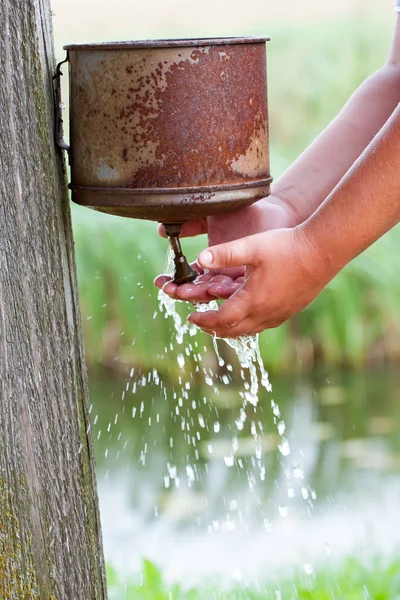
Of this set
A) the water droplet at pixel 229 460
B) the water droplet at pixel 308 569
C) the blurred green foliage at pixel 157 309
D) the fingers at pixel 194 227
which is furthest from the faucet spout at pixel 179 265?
the blurred green foliage at pixel 157 309

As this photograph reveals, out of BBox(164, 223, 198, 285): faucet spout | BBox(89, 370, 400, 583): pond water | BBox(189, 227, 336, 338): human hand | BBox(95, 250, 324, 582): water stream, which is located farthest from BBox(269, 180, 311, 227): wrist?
BBox(89, 370, 400, 583): pond water

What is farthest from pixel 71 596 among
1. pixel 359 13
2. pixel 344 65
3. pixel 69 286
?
pixel 359 13

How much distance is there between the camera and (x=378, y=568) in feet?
9.31

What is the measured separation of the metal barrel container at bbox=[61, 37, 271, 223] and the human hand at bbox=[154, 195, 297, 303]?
433mm

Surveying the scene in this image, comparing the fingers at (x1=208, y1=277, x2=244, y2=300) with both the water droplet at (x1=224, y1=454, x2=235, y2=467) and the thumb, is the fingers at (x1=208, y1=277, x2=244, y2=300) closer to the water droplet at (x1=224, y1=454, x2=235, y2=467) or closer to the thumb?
the thumb

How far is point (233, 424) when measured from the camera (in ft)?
14.2

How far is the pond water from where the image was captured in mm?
3312

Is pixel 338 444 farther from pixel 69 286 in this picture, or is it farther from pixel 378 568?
pixel 69 286

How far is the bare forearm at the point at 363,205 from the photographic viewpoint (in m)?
1.67

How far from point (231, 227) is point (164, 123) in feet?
2.03

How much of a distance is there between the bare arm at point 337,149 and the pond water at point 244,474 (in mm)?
1381

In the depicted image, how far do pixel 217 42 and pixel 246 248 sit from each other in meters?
0.46

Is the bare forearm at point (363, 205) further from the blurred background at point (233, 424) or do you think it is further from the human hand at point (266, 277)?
the blurred background at point (233, 424)

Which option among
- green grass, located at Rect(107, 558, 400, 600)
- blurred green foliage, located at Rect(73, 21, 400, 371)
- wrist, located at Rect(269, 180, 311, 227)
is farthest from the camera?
blurred green foliage, located at Rect(73, 21, 400, 371)
